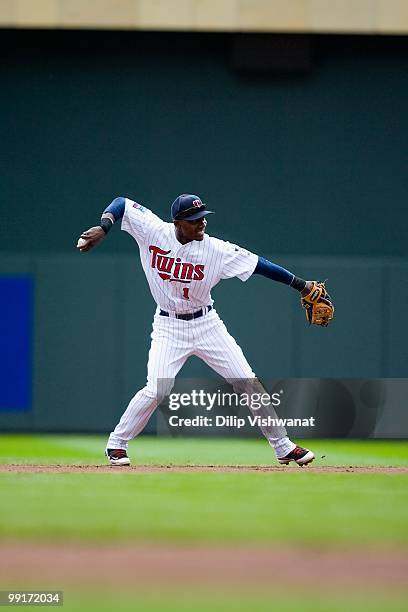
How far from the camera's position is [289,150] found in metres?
13.2

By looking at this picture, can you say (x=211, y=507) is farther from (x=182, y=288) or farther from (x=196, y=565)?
(x=182, y=288)

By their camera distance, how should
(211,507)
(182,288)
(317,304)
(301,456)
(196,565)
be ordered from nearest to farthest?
(196,565), (211,507), (182,288), (301,456), (317,304)

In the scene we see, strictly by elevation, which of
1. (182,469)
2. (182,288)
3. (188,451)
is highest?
(182,288)

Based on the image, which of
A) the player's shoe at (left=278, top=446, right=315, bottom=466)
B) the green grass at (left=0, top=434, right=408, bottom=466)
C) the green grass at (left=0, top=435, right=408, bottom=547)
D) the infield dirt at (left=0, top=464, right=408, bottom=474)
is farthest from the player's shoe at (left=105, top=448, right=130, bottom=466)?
the player's shoe at (left=278, top=446, right=315, bottom=466)

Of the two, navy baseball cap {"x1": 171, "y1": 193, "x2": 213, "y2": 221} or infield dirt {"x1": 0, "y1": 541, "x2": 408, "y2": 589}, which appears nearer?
infield dirt {"x1": 0, "y1": 541, "x2": 408, "y2": 589}

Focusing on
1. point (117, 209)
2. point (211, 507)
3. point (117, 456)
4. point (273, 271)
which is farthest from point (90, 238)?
point (211, 507)

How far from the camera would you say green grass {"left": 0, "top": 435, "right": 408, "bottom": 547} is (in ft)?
18.9

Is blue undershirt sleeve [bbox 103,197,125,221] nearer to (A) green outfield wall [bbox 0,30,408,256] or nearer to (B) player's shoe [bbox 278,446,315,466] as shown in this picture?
(B) player's shoe [bbox 278,446,315,466]

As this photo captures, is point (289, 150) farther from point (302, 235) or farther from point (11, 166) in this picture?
point (11, 166)

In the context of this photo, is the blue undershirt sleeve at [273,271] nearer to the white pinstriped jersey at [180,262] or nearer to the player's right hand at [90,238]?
the white pinstriped jersey at [180,262]

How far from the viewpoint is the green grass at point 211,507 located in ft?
18.9

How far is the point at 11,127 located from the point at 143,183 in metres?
1.45

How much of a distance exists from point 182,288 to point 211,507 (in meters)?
1.89

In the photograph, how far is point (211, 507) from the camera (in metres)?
6.52
